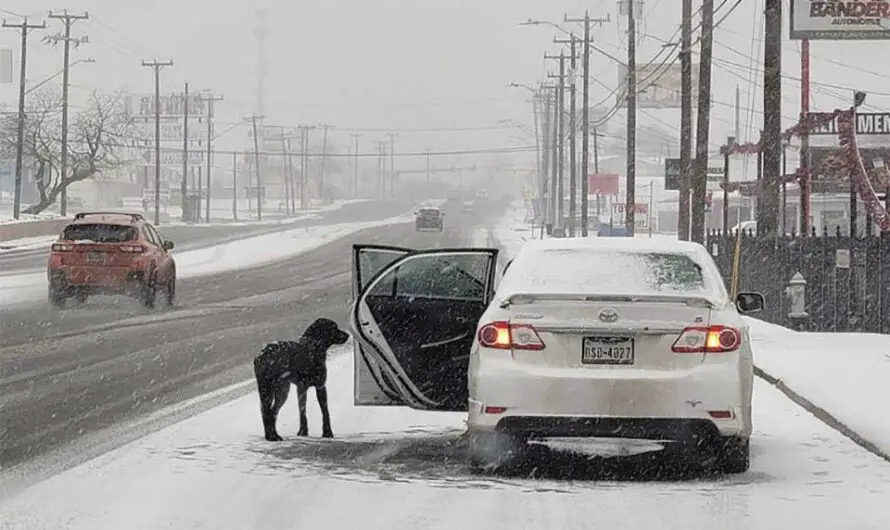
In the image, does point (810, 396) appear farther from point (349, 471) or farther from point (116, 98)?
point (116, 98)

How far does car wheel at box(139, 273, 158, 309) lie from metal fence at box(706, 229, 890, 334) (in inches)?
416

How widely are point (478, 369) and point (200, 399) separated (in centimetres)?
509

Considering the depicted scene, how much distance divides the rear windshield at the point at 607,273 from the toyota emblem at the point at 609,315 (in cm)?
18

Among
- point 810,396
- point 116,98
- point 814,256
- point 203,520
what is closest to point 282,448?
point 203,520

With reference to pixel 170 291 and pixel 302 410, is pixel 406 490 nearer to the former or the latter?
pixel 302 410

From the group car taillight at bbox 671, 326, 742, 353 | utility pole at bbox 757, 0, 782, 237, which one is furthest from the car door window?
car taillight at bbox 671, 326, 742, 353

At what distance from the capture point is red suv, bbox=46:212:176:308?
26297 mm

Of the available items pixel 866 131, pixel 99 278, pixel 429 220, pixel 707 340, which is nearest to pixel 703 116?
pixel 866 131

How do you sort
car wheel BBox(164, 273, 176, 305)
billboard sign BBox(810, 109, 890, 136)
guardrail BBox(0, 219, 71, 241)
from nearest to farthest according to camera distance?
car wheel BBox(164, 273, 176, 305), billboard sign BBox(810, 109, 890, 136), guardrail BBox(0, 219, 71, 241)

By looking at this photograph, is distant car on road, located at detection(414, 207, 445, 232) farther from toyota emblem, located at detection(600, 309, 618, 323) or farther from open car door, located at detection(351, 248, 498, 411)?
toyota emblem, located at detection(600, 309, 618, 323)

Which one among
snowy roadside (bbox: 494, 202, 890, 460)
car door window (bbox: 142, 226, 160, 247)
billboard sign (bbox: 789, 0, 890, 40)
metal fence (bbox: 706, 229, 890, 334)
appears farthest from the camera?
billboard sign (bbox: 789, 0, 890, 40)

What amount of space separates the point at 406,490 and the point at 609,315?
1.58 m

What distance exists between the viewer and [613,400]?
8977 millimetres

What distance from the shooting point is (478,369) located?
9242mm
